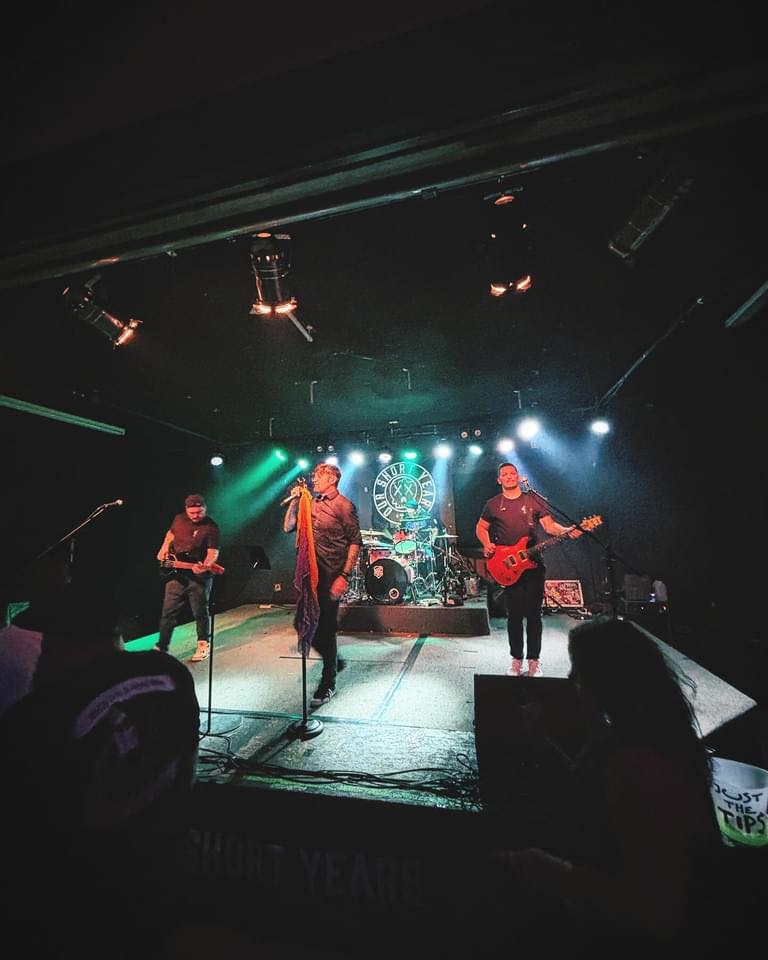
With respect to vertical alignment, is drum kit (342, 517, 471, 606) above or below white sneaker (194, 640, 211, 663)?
above

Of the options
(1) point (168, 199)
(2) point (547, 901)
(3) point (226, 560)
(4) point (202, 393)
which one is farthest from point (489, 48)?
(3) point (226, 560)

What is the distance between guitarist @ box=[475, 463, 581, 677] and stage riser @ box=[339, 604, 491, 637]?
2.03 metres

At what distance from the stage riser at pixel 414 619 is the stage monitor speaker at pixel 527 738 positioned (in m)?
4.61

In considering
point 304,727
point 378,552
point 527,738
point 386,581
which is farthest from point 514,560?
point 378,552

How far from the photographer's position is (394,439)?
9.63 meters

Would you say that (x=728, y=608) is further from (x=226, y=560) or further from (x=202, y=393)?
(x=226, y=560)

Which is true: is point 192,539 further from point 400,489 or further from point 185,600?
point 400,489

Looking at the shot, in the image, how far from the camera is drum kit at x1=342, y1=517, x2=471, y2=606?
7.50 metres

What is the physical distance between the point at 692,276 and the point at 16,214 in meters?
5.55

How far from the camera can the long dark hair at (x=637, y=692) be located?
3.89 ft

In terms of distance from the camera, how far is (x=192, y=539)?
212 inches

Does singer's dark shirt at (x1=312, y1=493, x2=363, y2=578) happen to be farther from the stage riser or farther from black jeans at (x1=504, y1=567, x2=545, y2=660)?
the stage riser

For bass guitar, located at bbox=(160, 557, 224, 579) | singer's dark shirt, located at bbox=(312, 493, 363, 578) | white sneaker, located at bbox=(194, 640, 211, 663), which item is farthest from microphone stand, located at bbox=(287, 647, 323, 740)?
white sneaker, located at bbox=(194, 640, 211, 663)

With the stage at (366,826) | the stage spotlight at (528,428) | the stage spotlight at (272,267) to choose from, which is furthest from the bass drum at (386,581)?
the stage spotlight at (272,267)
